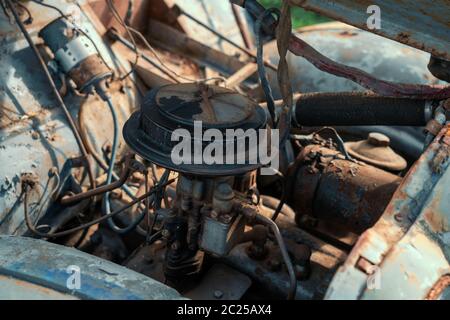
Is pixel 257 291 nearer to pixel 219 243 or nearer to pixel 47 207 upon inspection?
pixel 219 243

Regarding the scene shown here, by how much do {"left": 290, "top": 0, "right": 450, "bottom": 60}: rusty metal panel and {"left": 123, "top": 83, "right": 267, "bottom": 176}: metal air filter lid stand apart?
36 centimetres

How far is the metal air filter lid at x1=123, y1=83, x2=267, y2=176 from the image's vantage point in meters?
1.52

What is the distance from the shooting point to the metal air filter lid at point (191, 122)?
1.52 m

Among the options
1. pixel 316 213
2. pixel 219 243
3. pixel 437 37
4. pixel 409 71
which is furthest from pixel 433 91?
pixel 409 71

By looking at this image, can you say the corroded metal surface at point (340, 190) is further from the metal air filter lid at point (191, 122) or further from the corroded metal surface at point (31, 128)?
the corroded metal surface at point (31, 128)

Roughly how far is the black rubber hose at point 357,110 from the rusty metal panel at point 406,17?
0.75ft

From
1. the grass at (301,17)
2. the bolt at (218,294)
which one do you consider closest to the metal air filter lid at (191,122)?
the bolt at (218,294)

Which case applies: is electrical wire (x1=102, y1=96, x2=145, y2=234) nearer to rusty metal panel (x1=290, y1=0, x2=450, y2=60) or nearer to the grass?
rusty metal panel (x1=290, y1=0, x2=450, y2=60)

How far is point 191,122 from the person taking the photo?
1542 mm

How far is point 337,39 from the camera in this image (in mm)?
3271

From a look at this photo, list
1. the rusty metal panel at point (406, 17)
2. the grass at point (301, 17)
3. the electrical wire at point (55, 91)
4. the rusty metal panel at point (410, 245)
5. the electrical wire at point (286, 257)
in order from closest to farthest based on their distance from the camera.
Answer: the rusty metal panel at point (410, 245) < the rusty metal panel at point (406, 17) < the electrical wire at point (286, 257) < the electrical wire at point (55, 91) < the grass at point (301, 17)

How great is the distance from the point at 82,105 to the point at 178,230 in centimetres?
88

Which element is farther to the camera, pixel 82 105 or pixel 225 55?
pixel 225 55

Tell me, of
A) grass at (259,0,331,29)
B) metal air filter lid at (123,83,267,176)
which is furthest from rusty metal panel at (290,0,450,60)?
grass at (259,0,331,29)
